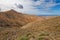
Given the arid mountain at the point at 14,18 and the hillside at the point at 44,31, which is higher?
the hillside at the point at 44,31

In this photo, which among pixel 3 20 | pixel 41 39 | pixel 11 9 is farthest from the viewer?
pixel 11 9

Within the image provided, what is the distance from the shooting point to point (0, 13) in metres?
67.1

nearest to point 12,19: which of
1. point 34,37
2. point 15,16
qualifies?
point 15,16

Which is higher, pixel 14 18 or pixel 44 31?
pixel 44 31

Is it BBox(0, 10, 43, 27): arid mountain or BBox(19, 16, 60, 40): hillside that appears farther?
BBox(0, 10, 43, 27): arid mountain

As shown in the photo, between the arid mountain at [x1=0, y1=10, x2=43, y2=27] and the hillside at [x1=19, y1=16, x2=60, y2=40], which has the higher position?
the hillside at [x1=19, y1=16, x2=60, y2=40]

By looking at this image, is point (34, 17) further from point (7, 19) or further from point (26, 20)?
point (7, 19)

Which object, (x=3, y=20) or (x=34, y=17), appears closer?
(x=3, y=20)

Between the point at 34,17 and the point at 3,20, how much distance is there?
16287 millimetres

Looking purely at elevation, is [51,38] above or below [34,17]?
above

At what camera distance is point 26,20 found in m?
73.7

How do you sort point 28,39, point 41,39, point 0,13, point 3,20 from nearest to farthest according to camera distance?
point 41,39 < point 28,39 < point 3,20 < point 0,13

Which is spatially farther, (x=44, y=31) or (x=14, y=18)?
(x=14, y=18)

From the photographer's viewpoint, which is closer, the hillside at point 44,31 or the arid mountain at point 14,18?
the hillside at point 44,31
